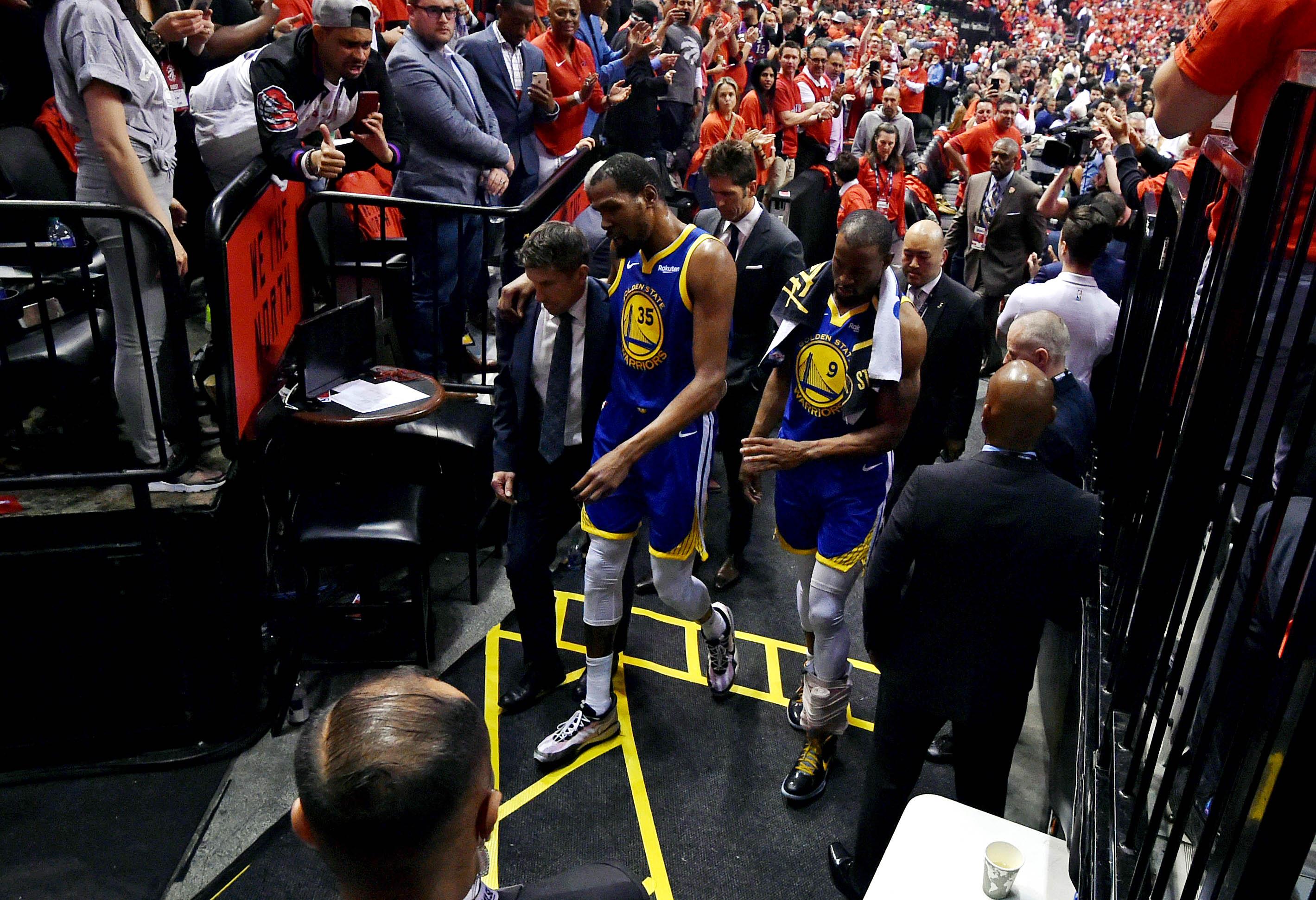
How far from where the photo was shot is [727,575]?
542cm

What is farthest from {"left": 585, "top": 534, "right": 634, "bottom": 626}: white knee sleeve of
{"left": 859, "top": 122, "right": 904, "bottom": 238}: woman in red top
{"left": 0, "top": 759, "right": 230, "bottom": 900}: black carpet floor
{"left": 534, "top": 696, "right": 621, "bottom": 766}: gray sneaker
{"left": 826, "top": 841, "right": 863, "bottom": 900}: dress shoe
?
{"left": 859, "top": 122, "right": 904, "bottom": 238}: woman in red top

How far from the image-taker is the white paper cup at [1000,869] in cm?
226

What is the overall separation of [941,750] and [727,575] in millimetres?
1622

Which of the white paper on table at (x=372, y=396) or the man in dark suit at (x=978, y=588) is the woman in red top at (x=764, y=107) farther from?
the man in dark suit at (x=978, y=588)

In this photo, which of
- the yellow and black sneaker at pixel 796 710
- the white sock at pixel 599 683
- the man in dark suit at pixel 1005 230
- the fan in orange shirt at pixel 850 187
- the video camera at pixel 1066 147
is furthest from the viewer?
the fan in orange shirt at pixel 850 187

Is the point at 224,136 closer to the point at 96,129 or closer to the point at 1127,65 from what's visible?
the point at 96,129

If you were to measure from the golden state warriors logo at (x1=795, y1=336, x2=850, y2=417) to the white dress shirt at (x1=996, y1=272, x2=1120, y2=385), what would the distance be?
4.15 ft

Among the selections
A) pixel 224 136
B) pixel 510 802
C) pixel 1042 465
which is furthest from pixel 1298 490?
pixel 224 136

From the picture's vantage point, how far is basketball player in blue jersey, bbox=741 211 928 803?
363 centimetres

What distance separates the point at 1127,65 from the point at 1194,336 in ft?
117

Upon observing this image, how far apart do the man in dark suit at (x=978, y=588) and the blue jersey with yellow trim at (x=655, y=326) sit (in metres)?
1.22

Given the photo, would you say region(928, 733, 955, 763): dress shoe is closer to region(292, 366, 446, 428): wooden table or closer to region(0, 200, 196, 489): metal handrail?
region(292, 366, 446, 428): wooden table

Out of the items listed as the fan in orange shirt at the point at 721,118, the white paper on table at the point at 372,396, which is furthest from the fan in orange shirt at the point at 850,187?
the white paper on table at the point at 372,396

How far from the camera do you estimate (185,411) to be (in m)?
3.65
